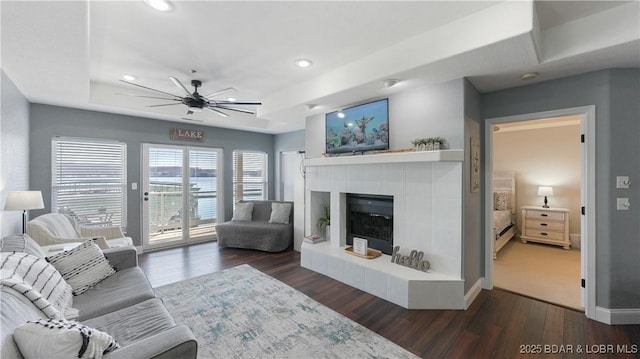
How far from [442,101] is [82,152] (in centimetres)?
533

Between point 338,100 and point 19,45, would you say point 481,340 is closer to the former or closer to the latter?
point 338,100

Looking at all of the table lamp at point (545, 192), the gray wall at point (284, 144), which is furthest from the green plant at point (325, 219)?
the table lamp at point (545, 192)

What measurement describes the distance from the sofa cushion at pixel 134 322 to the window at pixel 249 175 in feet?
13.9

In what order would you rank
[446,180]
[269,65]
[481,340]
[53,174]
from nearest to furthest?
[481,340] → [446,180] → [269,65] → [53,174]

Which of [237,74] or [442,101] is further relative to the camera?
[237,74]

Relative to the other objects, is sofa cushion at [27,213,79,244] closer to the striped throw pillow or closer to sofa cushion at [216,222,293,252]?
the striped throw pillow

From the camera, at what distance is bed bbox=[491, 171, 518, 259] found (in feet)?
15.9

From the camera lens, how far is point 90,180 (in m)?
4.26

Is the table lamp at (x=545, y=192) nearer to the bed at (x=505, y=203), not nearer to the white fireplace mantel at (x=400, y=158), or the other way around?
the bed at (x=505, y=203)

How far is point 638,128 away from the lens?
7.85 feet

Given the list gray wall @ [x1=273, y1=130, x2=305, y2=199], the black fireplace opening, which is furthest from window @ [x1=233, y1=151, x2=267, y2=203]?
the black fireplace opening

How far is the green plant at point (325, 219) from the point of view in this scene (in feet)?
14.1

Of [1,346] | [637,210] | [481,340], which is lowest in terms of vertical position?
[481,340]

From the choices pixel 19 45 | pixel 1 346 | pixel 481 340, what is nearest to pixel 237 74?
pixel 19 45
